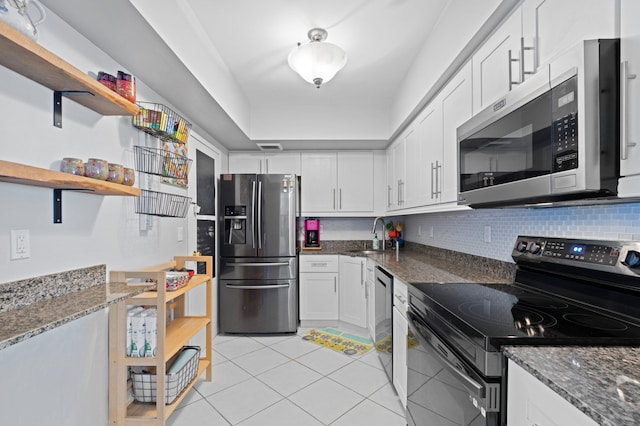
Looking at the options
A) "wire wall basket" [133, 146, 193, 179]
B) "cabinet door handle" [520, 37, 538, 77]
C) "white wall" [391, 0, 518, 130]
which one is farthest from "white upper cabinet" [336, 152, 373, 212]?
"cabinet door handle" [520, 37, 538, 77]

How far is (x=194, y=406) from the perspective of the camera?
2033 millimetres

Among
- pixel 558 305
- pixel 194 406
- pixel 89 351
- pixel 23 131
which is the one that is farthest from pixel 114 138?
pixel 558 305

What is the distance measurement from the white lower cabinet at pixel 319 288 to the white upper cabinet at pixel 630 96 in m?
2.81

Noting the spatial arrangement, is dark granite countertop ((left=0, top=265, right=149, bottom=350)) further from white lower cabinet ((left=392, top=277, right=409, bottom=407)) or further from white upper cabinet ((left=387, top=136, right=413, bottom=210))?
white upper cabinet ((left=387, top=136, right=413, bottom=210))

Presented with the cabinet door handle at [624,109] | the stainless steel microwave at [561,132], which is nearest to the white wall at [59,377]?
the stainless steel microwave at [561,132]

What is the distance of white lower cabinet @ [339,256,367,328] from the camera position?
325cm

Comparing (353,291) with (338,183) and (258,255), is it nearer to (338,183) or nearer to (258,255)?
(258,255)

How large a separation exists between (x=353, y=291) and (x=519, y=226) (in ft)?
6.49

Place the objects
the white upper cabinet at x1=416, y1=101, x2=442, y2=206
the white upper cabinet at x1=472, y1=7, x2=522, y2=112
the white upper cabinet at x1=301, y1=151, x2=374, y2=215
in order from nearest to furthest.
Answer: the white upper cabinet at x1=472, y1=7, x2=522, y2=112 → the white upper cabinet at x1=416, y1=101, x2=442, y2=206 → the white upper cabinet at x1=301, y1=151, x2=374, y2=215

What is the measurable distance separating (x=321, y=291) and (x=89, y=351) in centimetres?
233

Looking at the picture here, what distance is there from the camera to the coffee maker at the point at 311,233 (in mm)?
3844

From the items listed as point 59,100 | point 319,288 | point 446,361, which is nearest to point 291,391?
point 319,288

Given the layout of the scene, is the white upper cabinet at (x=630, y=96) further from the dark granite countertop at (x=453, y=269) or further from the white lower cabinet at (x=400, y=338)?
the white lower cabinet at (x=400, y=338)

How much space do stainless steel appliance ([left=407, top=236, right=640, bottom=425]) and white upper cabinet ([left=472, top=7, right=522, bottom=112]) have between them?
74cm
